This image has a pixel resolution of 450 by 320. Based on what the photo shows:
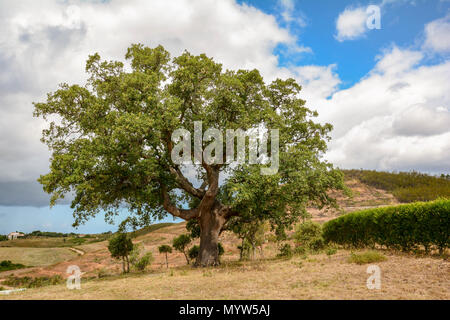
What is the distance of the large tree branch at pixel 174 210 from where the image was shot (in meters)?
16.4

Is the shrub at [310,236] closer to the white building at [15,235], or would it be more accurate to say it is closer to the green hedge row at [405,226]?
the green hedge row at [405,226]

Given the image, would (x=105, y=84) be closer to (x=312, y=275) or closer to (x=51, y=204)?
(x=51, y=204)

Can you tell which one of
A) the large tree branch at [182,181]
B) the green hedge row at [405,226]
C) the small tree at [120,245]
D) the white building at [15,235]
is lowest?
the white building at [15,235]

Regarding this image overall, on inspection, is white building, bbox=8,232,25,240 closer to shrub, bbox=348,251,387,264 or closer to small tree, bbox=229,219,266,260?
small tree, bbox=229,219,266,260

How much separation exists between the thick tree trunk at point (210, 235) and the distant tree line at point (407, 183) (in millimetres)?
41051

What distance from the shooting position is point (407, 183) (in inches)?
2232

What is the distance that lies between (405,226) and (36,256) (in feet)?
126

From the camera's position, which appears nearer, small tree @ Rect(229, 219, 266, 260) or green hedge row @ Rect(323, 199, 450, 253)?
green hedge row @ Rect(323, 199, 450, 253)

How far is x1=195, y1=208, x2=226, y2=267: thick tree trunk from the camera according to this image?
17250 mm

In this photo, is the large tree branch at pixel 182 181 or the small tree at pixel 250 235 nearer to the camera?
the large tree branch at pixel 182 181

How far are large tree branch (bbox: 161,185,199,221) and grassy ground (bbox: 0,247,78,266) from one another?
2360 centimetres

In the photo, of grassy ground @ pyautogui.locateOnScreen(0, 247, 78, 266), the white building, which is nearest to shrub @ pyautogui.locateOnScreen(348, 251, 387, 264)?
grassy ground @ pyautogui.locateOnScreen(0, 247, 78, 266)

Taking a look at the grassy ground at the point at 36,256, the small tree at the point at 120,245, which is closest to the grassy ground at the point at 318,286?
the small tree at the point at 120,245
